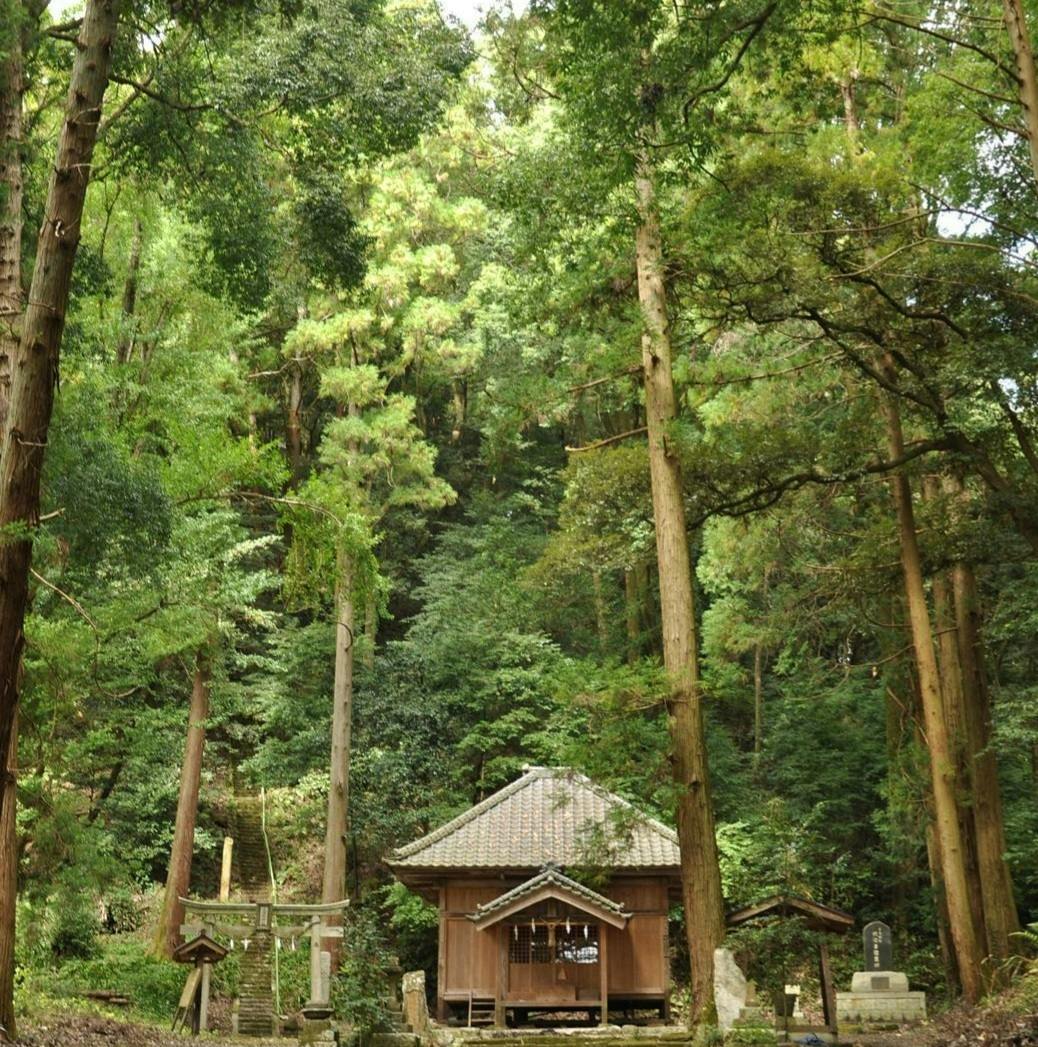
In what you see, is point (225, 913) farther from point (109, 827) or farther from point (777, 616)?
point (777, 616)

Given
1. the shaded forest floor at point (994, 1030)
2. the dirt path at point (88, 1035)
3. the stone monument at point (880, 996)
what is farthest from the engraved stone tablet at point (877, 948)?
the dirt path at point (88, 1035)

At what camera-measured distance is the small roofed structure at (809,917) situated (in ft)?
44.4

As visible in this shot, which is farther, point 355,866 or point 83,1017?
point 355,866

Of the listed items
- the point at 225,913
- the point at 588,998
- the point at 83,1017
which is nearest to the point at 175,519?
the point at 83,1017

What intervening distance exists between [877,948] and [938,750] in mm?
6512

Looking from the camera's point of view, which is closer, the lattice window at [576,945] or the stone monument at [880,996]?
the stone monument at [880,996]

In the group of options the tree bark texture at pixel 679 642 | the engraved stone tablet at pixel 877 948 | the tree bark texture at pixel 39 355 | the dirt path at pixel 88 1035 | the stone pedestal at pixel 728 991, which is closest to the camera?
the tree bark texture at pixel 39 355

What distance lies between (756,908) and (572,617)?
464 inches

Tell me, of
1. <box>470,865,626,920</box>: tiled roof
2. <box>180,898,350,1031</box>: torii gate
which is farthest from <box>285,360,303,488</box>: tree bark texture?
<box>470,865,626,920</box>: tiled roof

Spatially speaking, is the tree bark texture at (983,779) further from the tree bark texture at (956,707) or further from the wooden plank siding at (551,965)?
the wooden plank siding at (551,965)

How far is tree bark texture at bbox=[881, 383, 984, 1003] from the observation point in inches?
462

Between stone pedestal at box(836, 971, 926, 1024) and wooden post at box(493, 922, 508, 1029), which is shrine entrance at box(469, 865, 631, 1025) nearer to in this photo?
wooden post at box(493, 922, 508, 1029)

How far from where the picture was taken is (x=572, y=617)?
24844 millimetres

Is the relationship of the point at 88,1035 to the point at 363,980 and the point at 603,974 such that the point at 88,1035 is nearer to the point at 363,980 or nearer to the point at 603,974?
the point at 363,980
